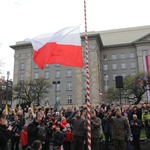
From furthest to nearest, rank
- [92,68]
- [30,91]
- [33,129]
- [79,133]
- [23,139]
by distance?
[92,68], [30,91], [23,139], [79,133], [33,129]

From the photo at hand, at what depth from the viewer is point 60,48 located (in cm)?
Answer: 1011

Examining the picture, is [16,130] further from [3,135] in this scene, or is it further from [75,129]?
[3,135]

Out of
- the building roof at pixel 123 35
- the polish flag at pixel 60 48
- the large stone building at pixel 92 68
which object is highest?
the building roof at pixel 123 35

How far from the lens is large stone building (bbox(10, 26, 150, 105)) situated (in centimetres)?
6588

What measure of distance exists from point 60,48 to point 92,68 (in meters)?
56.8

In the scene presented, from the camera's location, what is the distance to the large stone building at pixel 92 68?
2594 inches

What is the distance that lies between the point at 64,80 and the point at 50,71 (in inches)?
232

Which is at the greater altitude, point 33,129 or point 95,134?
point 33,129

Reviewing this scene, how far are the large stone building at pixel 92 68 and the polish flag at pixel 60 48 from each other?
54131mm

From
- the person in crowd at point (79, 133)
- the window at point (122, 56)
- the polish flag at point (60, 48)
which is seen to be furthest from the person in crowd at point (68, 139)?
the window at point (122, 56)

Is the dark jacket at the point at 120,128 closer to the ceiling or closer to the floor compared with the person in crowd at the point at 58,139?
closer to the ceiling

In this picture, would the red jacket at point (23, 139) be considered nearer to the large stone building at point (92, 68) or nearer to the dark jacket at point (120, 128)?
the dark jacket at point (120, 128)

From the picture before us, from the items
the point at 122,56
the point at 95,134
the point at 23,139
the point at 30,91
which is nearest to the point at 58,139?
the point at 23,139

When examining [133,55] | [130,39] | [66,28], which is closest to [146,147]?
[66,28]
